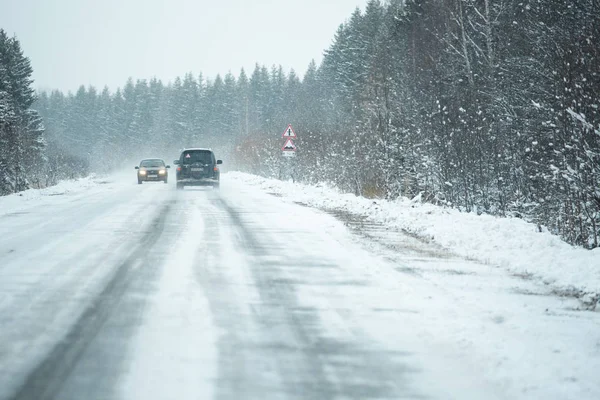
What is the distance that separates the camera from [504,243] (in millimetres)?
8562

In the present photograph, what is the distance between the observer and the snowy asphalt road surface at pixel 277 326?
136 inches

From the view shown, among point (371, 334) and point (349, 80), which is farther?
point (349, 80)

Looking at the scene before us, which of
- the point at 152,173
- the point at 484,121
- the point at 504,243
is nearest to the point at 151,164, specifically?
the point at 152,173

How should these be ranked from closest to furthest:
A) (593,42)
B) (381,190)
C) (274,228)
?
(593,42) < (274,228) < (381,190)

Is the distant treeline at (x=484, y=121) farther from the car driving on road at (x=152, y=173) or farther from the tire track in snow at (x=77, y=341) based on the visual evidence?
the car driving on road at (x=152, y=173)

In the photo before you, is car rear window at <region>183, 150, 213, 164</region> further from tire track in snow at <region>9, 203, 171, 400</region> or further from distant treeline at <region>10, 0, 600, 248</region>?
tire track in snow at <region>9, 203, 171, 400</region>

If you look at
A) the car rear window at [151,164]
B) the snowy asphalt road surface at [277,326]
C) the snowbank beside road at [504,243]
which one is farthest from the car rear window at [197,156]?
the snowy asphalt road surface at [277,326]

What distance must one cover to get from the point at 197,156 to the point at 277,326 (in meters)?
22.6

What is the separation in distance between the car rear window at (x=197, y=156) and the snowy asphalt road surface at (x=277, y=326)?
17.8 m

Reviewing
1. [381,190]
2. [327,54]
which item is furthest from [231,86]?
[381,190]

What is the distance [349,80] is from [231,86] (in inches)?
2411

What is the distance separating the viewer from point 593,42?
9898 millimetres

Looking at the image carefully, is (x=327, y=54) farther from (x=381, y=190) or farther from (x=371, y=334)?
(x=371, y=334)

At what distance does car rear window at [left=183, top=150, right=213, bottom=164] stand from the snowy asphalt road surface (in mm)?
17766
